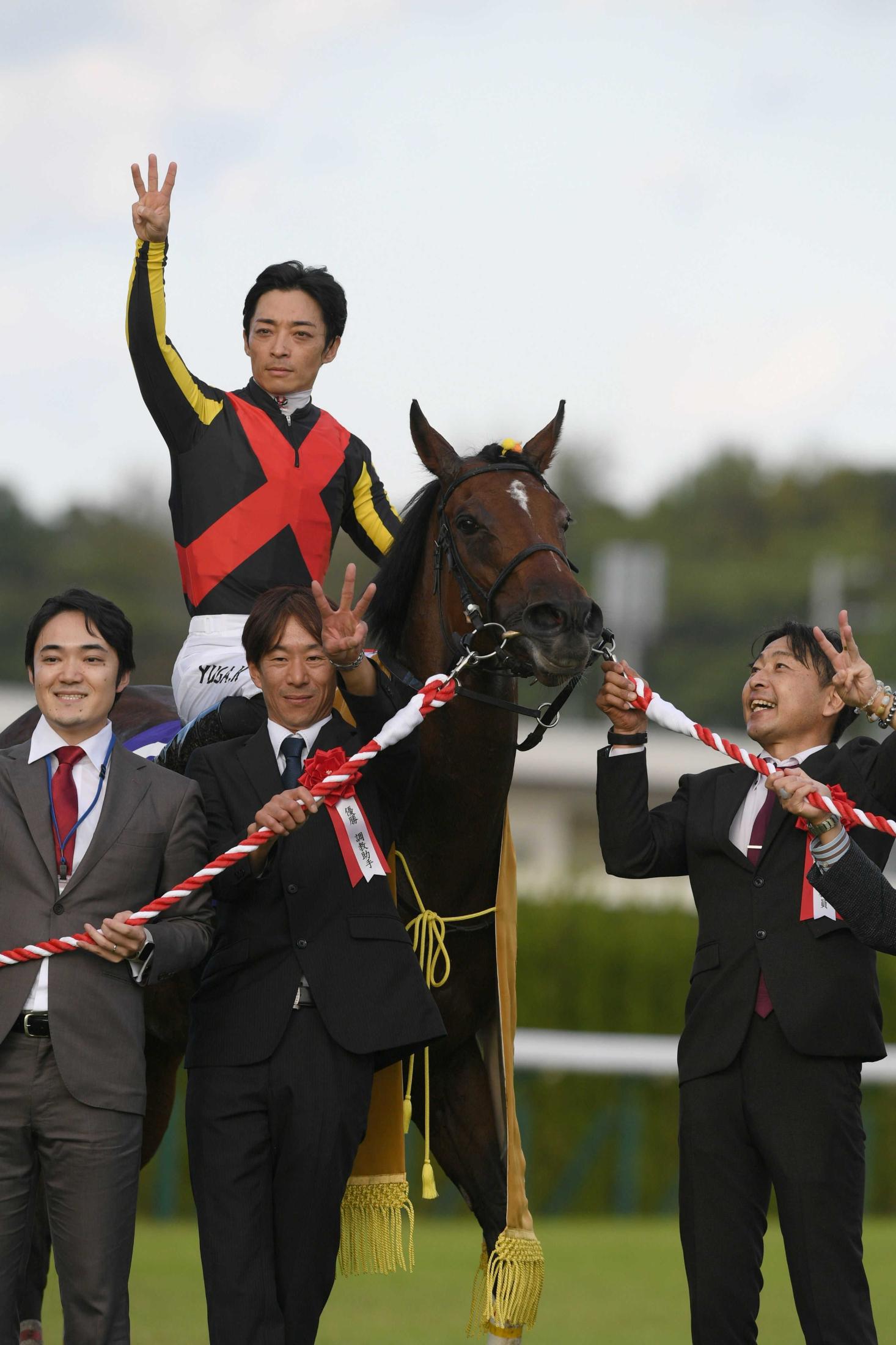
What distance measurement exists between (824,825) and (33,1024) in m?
1.76

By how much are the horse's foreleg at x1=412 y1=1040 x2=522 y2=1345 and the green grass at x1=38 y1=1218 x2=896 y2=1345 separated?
1.90 metres

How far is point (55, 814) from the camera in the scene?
3.78 meters

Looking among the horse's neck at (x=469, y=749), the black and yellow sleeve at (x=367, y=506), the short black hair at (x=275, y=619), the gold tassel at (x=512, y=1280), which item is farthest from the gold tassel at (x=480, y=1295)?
the black and yellow sleeve at (x=367, y=506)

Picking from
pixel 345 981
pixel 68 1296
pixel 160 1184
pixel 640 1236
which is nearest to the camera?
pixel 68 1296

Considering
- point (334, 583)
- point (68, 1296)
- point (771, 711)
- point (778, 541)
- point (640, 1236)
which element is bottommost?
point (640, 1236)

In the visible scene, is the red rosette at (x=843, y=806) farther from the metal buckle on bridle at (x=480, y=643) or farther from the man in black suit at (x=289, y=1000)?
the man in black suit at (x=289, y=1000)

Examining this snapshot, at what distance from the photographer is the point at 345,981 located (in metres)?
3.80

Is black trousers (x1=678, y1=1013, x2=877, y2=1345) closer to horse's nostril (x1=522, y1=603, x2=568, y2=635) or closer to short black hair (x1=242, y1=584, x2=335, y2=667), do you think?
A: horse's nostril (x1=522, y1=603, x2=568, y2=635)

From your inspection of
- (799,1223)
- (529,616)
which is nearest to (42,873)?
(529,616)

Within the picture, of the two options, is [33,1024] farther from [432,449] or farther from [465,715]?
[432,449]

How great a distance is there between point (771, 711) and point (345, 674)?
3.43ft

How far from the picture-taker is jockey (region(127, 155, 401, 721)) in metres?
4.62

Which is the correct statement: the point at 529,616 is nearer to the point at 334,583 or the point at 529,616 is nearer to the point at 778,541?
the point at 334,583

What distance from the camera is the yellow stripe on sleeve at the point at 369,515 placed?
504 centimetres
